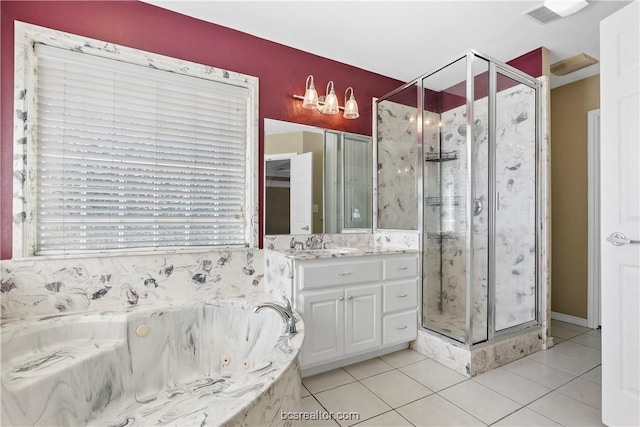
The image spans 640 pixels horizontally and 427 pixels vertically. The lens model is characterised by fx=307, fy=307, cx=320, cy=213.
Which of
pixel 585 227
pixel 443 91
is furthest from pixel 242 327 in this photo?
pixel 585 227

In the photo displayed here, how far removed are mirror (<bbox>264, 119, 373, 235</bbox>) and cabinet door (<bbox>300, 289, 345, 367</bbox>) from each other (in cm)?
66

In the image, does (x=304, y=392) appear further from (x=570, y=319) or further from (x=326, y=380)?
(x=570, y=319)

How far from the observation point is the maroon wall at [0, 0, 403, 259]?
5.56ft

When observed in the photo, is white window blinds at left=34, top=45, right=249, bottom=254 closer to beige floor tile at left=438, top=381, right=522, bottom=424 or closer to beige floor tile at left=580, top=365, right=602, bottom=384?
beige floor tile at left=438, top=381, right=522, bottom=424

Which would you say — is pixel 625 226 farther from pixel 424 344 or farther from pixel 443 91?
pixel 443 91

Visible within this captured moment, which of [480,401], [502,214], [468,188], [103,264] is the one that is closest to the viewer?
[480,401]

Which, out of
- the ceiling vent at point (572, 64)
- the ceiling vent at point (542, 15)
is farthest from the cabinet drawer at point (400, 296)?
the ceiling vent at point (572, 64)

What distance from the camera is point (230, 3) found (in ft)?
6.67

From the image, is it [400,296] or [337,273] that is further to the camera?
[400,296]

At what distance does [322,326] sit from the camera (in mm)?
2066

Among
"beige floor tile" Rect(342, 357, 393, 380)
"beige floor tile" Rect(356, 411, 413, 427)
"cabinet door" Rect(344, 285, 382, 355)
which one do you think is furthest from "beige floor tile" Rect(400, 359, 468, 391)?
"beige floor tile" Rect(356, 411, 413, 427)

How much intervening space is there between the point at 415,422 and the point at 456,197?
5.37 ft

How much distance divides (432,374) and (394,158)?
1853 mm

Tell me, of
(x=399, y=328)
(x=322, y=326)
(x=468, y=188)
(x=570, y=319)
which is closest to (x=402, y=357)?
(x=399, y=328)
